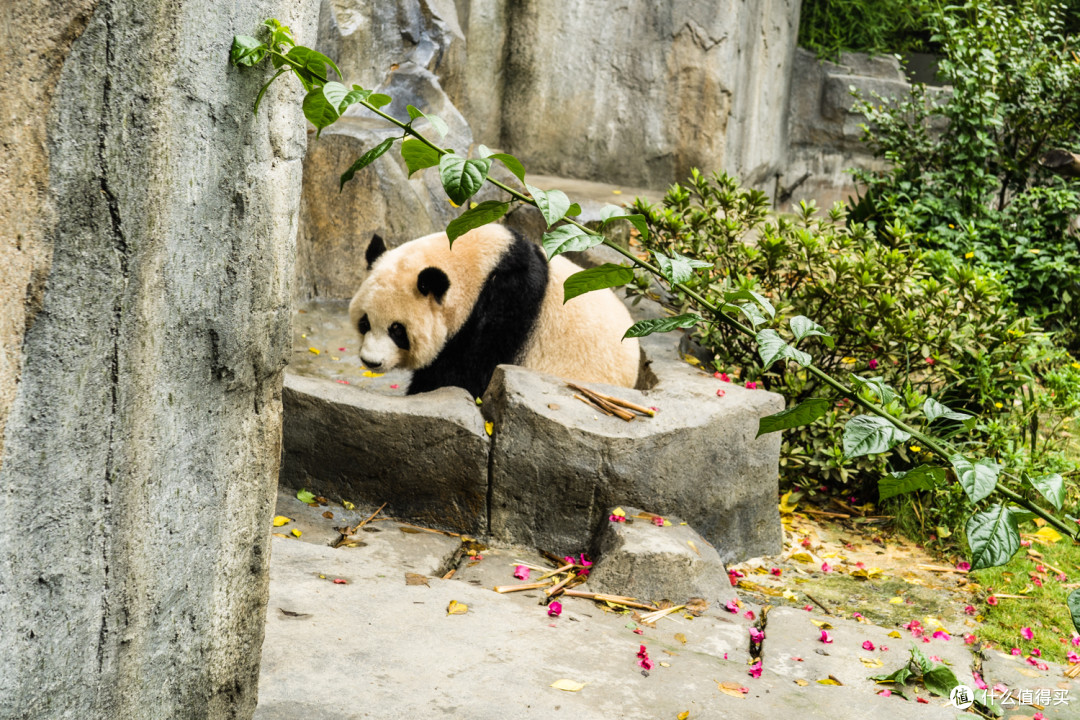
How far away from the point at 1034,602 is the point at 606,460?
6.45ft

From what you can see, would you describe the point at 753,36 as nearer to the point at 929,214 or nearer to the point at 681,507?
the point at 929,214

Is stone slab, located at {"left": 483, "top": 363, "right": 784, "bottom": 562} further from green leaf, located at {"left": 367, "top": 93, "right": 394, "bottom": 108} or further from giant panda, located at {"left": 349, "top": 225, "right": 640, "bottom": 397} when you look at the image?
green leaf, located at {"left": 367, "top": 93, "right": 394, "bottom": 108}

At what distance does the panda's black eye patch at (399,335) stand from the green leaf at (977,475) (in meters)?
3.01

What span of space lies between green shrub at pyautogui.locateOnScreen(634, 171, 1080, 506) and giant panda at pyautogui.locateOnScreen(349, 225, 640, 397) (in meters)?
0.78

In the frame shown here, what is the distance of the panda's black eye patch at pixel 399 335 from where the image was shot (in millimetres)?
4035

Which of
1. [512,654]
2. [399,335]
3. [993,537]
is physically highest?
[993,537]

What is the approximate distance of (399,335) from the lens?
13.3ft

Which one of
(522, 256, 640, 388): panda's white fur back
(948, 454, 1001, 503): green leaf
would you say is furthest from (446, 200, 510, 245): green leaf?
(522, 256, 640, 388): panda's white fur back

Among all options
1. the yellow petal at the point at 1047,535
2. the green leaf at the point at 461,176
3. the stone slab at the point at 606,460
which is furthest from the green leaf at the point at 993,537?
the yellow petal at the point at 1047,535

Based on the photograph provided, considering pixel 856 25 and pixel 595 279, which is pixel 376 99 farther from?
pixel 856 25

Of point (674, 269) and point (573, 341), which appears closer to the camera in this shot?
point (674, 269)

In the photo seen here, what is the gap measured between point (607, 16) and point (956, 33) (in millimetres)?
3131

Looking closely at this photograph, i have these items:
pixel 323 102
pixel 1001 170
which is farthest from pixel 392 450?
pixel 1001 170

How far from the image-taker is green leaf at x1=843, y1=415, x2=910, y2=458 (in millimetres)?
1295
